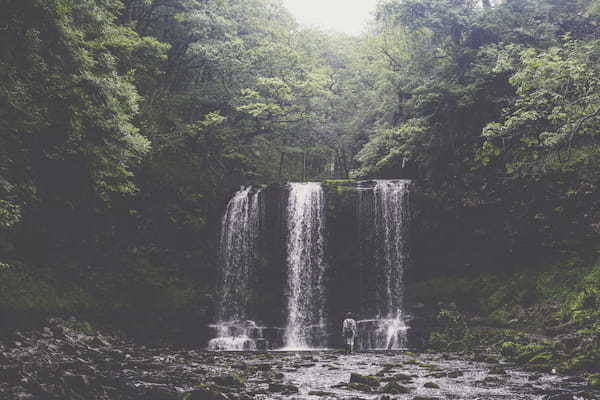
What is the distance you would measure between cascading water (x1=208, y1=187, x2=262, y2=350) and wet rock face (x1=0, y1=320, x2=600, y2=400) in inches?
235

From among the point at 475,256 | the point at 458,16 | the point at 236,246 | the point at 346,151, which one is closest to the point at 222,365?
the point at 236,246

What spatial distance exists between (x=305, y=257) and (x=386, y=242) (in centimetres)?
338

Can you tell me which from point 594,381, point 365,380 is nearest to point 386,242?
point 365,380

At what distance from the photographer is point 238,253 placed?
1886 cm

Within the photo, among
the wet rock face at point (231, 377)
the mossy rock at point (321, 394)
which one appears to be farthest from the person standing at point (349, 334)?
the mossy rock at point (321, 394)

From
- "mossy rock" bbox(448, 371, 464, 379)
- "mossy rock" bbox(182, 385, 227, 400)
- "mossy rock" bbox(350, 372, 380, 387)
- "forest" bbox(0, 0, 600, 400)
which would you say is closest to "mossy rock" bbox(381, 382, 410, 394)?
"mossy rock" bbox(350, 372, 380, 387)

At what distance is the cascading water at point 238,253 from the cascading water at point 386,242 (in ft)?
15.3

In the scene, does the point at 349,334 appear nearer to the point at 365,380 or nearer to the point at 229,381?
the point at 365,380

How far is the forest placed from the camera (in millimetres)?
10109

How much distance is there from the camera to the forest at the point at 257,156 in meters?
10.1

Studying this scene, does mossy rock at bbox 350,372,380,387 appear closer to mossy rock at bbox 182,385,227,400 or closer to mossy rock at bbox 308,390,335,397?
mossy rock at bbox 308,390,335,397

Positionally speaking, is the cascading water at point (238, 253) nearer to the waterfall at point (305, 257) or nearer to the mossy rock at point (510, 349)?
the waterfall at point (305, 257)

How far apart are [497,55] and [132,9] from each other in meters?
15.6

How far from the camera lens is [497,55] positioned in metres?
15.5
